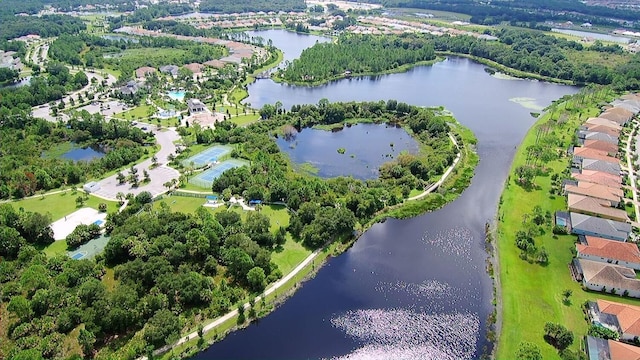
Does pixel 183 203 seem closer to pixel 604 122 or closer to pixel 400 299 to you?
pixel 400 299

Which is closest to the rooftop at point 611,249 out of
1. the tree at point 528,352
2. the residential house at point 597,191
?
the residential house at point 597,191

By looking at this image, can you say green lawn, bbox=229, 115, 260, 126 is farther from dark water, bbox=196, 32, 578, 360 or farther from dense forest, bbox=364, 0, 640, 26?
dense forest, bbox=364, 0, 640, 26

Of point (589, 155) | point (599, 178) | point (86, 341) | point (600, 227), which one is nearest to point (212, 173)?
point (86, 341)

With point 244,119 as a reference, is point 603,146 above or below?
above

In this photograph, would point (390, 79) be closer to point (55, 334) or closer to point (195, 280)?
point (195, 280)

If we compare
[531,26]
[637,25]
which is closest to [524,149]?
[531,26]

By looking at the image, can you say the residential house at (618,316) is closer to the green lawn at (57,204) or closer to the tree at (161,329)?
the tree at (161,329)
